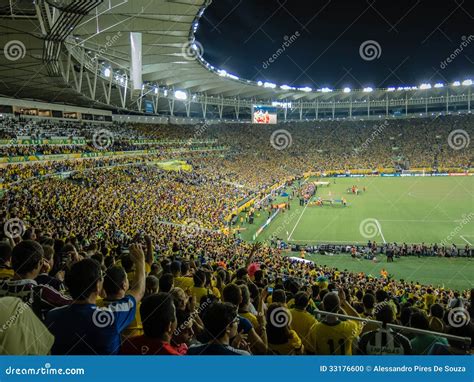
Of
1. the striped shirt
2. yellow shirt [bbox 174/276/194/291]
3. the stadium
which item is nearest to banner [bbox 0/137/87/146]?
the stadium

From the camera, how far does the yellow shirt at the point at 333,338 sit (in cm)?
426

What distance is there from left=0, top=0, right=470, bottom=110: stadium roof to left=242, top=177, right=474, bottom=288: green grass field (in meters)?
15.5

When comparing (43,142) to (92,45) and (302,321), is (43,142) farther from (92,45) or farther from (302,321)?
(302,321)

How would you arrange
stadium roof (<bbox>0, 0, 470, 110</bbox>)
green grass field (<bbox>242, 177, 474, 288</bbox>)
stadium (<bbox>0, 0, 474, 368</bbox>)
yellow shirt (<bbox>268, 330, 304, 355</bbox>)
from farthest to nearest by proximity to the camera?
green grass field (<bbox>242, 177, 474, 288</bbox>)
stadium roof (<bbox>0, 0, 470, 110</bbox>)
yellow shirt (<bbox>268, 330, 304, 355</bbox>)
stadium (<bbox>0, 0, 474, 368</bbox>)

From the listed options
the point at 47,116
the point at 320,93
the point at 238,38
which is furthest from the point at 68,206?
the point at 320,93

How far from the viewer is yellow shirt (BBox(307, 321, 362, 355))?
168 inches

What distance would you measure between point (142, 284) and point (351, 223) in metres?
30.5

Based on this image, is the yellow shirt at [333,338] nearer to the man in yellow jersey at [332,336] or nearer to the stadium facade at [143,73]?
the man in yellow jersey at [332,336]

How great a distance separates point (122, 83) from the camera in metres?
39.2

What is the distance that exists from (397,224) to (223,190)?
18.5 meters

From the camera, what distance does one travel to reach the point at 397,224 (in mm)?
31266

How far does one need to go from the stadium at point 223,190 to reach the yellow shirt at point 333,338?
0.6 inches

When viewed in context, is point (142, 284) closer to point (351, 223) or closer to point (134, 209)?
point (134, 209)

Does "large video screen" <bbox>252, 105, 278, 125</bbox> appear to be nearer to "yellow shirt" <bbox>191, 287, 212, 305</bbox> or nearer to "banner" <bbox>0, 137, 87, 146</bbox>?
"banner" <bbox>0, 137, 87, 146</bbox>
